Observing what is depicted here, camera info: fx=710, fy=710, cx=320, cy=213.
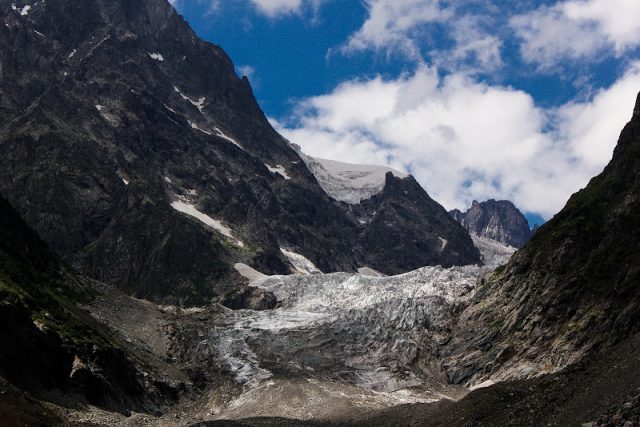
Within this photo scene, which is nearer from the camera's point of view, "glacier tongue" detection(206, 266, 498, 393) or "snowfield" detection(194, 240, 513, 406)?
"snowfield" detection(194, 240, 513, 406)

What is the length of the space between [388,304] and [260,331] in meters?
26.2

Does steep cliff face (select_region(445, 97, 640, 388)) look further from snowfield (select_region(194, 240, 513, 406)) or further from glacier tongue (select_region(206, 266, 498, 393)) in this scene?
glacier tongue (select_region(206, 266, 498, 393))

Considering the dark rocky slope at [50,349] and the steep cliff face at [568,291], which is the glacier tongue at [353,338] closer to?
the steep cliff face at [568,291]

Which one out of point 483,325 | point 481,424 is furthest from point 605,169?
point 481,424

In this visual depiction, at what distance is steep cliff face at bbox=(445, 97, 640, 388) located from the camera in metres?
97.1

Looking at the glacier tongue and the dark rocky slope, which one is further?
the glacier tongue

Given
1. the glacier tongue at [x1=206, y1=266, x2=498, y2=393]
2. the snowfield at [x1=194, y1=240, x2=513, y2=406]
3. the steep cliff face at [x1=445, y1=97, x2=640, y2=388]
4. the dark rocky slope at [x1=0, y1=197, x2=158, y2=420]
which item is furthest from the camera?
the glacier tongue at [x1=206, y1=266, x2=498, y2=393]

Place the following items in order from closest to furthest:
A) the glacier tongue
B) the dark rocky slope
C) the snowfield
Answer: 1. the dark rocky slope
2. the snowfield
3. the glacier tongue

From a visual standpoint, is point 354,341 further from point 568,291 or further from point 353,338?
point 568,291

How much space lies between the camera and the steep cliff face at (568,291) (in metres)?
97.1

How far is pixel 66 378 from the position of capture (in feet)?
254

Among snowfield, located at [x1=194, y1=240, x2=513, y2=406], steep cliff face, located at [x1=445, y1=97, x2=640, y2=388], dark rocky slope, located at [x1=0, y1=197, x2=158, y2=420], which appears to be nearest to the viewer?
dark rocky slope, located at [x1=0, y1=197, x2=158, y2=420]

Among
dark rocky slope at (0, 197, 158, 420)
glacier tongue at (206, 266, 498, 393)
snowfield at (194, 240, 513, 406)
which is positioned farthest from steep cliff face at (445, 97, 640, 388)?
dark rocky slope at (0, 197, 158, 420)

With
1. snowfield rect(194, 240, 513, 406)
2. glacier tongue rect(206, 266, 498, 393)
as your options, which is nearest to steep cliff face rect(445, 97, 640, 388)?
snowfield rect(194, 240, 513, 406)
